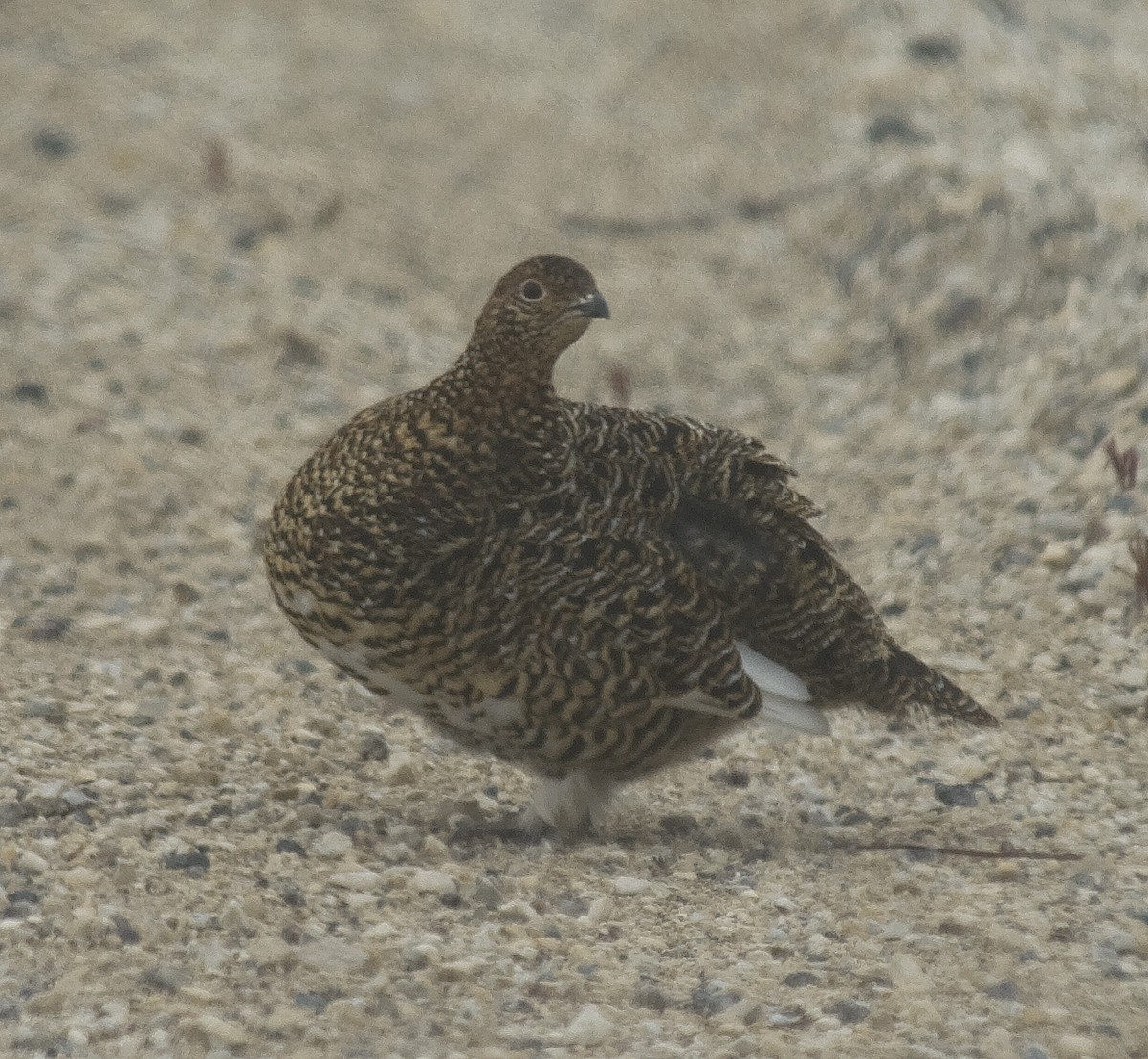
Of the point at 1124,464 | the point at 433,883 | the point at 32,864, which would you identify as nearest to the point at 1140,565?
the point at 1124,464

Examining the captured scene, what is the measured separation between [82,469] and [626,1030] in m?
3.69

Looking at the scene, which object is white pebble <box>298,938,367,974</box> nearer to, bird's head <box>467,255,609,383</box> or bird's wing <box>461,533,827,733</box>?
bird's wing <box>461,533,827,733</box>

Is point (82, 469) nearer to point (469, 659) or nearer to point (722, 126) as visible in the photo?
point (469, 659)

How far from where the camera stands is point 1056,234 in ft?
27.5

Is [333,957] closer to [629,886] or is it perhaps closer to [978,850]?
[629,886]

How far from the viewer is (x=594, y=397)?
8070 mm

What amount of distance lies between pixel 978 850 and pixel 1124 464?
2.13 metres

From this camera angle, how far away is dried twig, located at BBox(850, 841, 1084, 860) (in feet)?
15.8

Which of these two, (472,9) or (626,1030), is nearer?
(626,1030)

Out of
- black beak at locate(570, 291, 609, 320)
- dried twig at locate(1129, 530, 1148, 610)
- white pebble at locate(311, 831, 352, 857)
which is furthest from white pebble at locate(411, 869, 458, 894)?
dried twig at locate(1129, 530, 1148, 610)

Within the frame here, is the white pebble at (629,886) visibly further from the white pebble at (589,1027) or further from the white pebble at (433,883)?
the white pebble at (589,1027)

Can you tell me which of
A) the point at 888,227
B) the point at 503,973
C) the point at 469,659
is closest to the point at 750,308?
the point at 888,227

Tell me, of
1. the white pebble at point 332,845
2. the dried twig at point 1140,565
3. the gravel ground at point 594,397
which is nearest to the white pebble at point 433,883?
the gravel ground at point 594,397

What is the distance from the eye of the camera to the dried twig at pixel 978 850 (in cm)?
481
